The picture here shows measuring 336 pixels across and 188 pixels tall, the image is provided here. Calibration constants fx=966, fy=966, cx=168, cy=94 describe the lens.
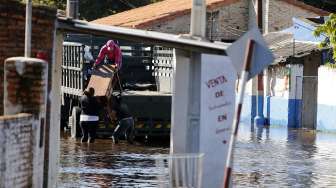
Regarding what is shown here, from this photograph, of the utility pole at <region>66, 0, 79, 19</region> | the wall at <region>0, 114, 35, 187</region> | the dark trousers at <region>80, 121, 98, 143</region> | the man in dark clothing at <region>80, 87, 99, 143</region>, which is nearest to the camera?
the wall at <region>0, 114, 35, 187</region>

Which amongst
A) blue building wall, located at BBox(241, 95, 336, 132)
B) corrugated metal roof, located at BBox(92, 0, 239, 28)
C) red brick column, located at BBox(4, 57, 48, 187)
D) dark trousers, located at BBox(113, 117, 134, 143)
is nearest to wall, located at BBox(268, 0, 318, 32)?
corrugated metal roof, located at BBox(92, 0, 239, 28)

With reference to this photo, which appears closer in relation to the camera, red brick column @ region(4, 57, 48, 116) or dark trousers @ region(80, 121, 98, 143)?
red brick column @ region(4, 57, 48, 116)

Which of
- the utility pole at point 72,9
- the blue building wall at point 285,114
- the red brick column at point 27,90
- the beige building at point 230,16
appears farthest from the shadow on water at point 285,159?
the beige building at point 230,16

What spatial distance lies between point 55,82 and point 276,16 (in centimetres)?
3777

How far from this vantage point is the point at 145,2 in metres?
67.5

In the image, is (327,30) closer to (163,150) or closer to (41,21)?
(163,150)

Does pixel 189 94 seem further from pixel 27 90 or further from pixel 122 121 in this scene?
pixel 122 121

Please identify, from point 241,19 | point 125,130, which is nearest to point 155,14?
point 241,19

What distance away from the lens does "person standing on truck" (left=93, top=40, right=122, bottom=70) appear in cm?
2706

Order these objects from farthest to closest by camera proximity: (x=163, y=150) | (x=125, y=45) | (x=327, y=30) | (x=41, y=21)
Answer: (x=327, y=30) → (x=125, y=45) → (x=163, y=150) → (x=41, y=21)

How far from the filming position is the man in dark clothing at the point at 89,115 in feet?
82.8

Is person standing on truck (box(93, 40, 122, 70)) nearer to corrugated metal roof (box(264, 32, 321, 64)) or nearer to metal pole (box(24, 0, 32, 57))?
corrugated metal roof (box(264, 32, 321, 64))

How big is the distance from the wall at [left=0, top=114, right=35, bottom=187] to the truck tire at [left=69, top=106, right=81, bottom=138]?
14340 millimetres

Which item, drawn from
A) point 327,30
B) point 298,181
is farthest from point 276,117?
point 298,181
